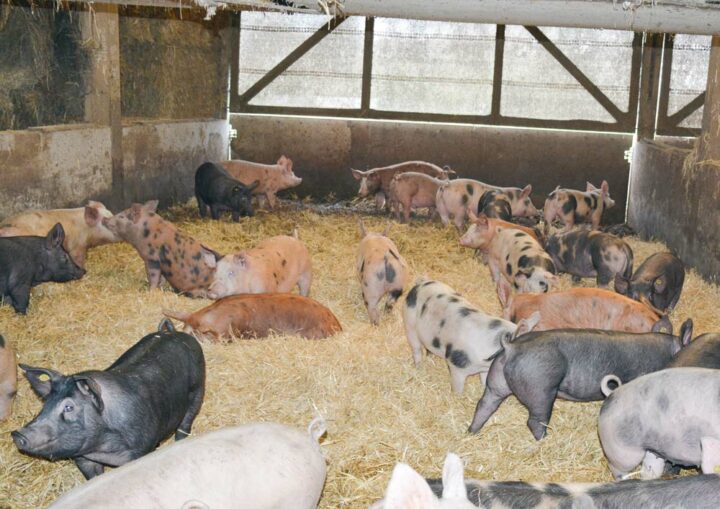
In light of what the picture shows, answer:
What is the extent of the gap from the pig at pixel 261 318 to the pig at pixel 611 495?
3294mm

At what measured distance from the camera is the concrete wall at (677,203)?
29.4 ft

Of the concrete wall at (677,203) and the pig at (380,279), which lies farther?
the concrete wall at (677,203)

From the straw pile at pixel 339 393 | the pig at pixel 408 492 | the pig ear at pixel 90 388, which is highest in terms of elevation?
the pig at pixel 408 492

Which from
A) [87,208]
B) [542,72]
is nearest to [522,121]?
[542,72]

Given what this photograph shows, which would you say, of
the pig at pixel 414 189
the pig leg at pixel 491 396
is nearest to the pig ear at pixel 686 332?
the pig leg at pixel 491 396

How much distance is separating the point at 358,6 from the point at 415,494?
112 inches

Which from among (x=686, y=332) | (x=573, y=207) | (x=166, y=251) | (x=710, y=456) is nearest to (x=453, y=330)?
(x=686, y=332)

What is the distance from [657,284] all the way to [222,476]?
5195mm

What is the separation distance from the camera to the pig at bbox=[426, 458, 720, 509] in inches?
122

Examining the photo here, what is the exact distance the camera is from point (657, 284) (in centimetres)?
742

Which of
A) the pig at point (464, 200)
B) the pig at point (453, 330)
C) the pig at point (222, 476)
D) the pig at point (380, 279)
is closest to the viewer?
the pig at point (222, 476)

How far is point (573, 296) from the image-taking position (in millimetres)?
6312

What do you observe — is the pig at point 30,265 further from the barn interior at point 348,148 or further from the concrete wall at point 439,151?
the concrete wall at point 439,151

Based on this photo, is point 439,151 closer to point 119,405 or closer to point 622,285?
point 622,285
